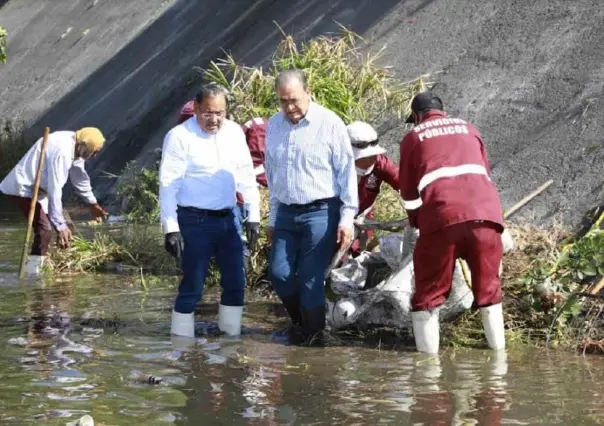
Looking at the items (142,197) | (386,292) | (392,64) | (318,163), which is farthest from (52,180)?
(392,64)

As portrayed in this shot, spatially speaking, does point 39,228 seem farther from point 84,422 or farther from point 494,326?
point 84,422

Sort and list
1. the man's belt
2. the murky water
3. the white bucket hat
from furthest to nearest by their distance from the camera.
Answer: the white bucket hat → the man's belt → the murky water

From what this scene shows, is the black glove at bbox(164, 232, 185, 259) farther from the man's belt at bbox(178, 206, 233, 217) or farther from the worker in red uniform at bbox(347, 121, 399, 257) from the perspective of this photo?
the worker in red uniform at bbox(347, 121, 399, 257)

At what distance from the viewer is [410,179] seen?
8.70 m

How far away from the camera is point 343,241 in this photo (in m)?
9.15

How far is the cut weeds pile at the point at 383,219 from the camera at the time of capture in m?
9.24

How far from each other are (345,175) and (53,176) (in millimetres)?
4109

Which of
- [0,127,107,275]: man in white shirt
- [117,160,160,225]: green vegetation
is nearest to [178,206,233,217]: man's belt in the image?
[0,127,107,275]: man in white shirt

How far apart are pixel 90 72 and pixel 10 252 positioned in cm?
1148

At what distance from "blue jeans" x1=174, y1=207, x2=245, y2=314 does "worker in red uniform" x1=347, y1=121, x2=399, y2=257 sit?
1325 mm

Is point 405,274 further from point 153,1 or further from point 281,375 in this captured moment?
point 153,1

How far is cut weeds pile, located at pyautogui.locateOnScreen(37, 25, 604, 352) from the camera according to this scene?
9242mm

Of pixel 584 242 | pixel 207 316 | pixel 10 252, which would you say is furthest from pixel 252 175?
pixel 10 252

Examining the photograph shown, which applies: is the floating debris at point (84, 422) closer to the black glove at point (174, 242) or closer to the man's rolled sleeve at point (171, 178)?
the black glove at point (174, 242)
